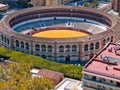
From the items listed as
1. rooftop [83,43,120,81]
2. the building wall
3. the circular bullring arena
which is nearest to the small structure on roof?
the building wall

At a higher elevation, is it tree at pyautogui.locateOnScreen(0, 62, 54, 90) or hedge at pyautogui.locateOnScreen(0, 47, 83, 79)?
tree at pyautogui.locateOnScreen(0, 62, 54, 90)

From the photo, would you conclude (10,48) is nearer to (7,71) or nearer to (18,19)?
(18,19)

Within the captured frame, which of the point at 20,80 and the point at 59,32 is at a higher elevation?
the point at 20,80

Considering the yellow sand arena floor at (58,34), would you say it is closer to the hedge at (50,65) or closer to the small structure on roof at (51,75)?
the hedge at (50,65)

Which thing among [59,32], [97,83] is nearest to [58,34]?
[59,32]

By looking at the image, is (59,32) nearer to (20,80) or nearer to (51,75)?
(51,75)

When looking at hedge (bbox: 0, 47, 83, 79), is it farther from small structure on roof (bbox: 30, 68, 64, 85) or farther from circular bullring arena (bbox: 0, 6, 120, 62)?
circular bullring arena (bbox: 0, 6, 120, 62)

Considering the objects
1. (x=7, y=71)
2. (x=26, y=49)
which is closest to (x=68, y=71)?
(x=7, y=71)
